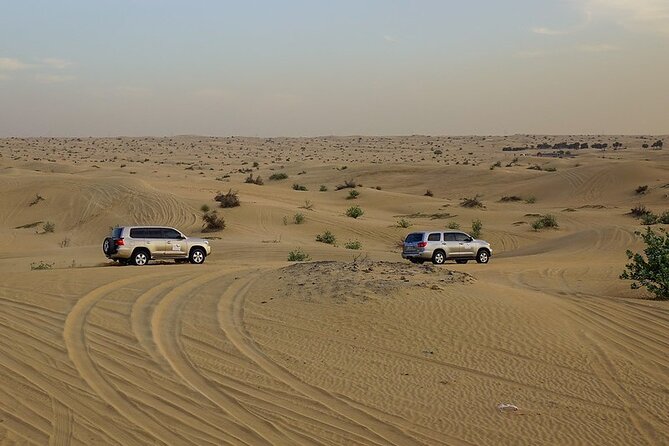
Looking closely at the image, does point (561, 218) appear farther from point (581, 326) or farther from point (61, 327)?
point (61, 327)

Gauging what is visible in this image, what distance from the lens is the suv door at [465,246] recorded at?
88.7ft

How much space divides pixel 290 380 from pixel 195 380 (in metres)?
1.21

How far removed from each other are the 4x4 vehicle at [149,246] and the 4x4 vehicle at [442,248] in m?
7.20

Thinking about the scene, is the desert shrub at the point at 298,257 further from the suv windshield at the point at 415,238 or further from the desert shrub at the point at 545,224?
the desert shrub at the point at 545,224

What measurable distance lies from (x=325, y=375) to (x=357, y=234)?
28.0 meters

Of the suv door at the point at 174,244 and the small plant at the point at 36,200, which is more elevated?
the suv door at the point at 174,244

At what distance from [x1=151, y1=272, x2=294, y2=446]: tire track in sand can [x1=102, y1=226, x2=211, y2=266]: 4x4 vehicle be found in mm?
8638

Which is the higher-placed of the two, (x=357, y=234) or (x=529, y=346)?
(x=529, y=346)

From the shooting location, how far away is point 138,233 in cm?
2433

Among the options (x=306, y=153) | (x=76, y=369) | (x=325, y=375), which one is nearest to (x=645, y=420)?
(x=325, y=375)

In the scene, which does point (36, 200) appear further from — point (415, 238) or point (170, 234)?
point (415, 238)

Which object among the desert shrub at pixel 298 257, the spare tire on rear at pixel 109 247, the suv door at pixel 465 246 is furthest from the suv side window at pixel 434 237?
the spare tire on rear at pixel 109 247

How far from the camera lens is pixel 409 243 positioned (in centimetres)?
2666

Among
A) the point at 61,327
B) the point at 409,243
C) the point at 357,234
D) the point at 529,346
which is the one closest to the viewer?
the point at 529,346
